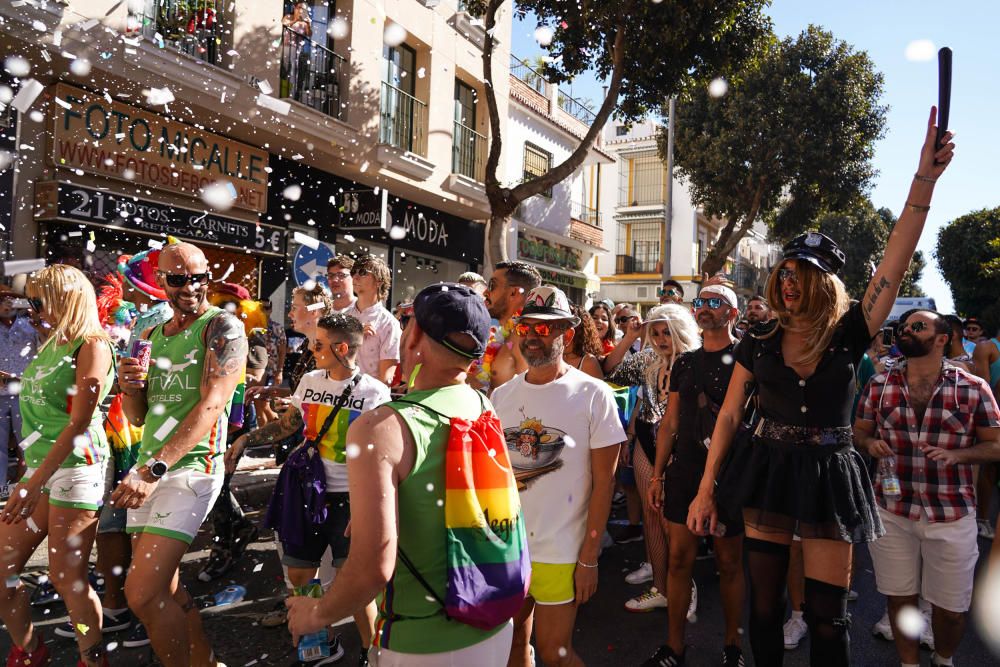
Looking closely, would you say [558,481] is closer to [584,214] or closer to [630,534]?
[630,534]

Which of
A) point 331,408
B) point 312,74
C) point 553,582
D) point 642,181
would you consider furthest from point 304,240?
point 642,181

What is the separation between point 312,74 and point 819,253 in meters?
10.9

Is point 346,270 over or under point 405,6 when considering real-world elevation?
under

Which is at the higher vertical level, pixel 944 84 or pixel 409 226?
pixel 409 226

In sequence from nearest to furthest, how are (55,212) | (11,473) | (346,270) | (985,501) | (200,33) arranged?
(346,270)
(985,501)
(11,473)
(55,212)
(200,33)

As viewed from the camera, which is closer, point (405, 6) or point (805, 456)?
point (805, 456)

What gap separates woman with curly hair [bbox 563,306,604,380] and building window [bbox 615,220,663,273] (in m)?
36.3

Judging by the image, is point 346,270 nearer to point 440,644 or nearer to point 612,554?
point 612,554

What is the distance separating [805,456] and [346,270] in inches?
145

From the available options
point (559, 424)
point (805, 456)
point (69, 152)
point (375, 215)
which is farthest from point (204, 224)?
point (805, 456)

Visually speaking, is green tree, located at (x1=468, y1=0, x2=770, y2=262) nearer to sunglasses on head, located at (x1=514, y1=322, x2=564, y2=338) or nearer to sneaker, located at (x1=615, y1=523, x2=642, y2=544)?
sneaker, located at (x1=615, y1=523, x2=642, y2=544)

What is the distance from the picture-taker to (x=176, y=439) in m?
2.85

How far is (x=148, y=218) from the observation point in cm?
929

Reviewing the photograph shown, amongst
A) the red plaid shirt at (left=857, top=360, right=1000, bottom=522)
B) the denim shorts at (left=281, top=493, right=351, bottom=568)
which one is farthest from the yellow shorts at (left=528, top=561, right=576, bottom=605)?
the red plaid shirt at (left=857, top=360, right=1000, bottom=522)
